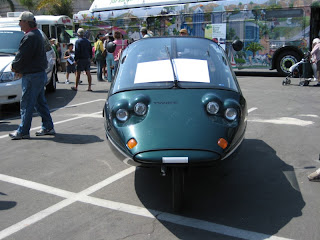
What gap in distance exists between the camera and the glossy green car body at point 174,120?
336 centimetres

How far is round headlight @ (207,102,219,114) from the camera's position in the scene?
3.77 m

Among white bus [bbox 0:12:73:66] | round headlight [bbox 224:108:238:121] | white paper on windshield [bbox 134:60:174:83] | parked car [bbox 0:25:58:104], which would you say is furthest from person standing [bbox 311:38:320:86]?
white bus [bbox 0:12:73:66]

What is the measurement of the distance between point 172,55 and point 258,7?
1166 cm

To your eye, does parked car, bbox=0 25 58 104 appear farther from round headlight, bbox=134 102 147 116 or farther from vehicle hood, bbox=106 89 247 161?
round headlight, bbox=134 102 147 116

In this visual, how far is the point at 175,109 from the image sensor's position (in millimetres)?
3754

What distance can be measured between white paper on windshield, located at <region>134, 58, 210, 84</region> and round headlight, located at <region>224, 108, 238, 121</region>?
57cm

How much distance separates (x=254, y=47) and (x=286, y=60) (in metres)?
1.34

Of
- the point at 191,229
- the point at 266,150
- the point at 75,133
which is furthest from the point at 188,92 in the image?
Result: the point at 75,133

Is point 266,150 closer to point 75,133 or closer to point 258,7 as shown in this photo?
point 75,133

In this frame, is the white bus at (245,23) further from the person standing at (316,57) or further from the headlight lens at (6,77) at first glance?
the headlight lens at (6,77)

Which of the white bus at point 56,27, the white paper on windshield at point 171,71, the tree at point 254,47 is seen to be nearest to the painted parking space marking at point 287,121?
the white paper on windshield at point 171,71

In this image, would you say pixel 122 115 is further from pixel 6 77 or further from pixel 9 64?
pixel 9 64

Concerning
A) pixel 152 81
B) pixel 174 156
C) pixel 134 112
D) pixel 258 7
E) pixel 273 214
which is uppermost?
pixel 258 7

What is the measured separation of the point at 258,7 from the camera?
49.5 feet
